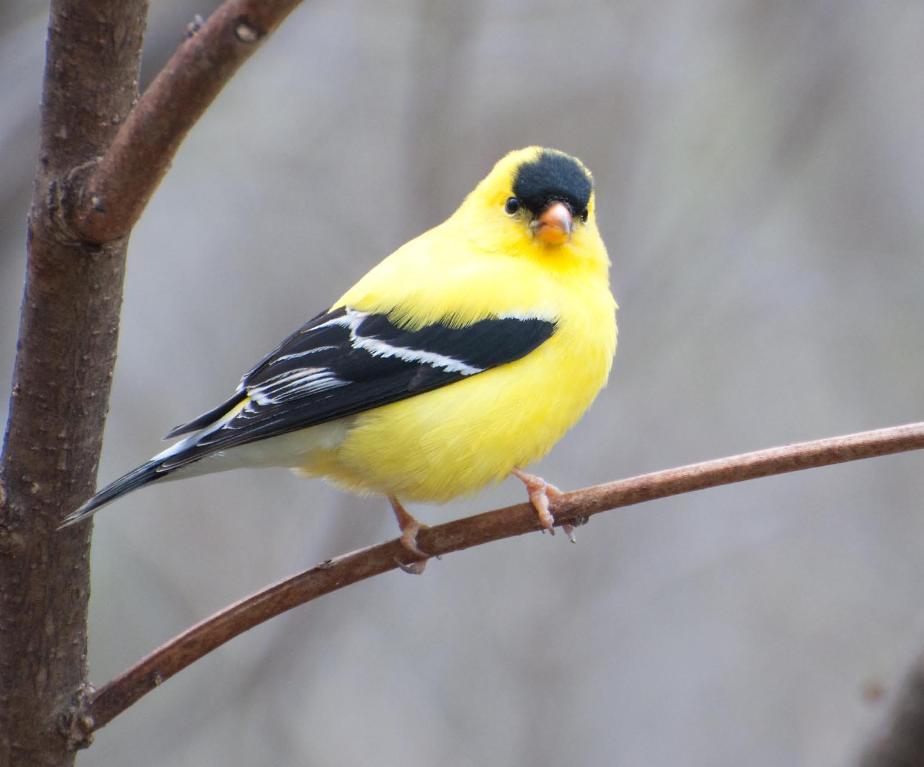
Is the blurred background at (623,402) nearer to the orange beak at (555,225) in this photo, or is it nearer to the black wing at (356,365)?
the orange beak at (555,225)

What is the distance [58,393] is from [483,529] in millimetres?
891

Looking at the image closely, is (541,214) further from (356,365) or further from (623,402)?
(623,402)

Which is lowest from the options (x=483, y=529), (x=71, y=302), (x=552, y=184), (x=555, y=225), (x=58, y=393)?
(x=483, y=529)

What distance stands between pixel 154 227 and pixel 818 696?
16.5ft

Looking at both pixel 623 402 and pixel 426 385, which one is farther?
pixel 623 402

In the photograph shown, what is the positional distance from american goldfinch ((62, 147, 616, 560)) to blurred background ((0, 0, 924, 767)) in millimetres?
1731

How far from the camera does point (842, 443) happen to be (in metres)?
1.92

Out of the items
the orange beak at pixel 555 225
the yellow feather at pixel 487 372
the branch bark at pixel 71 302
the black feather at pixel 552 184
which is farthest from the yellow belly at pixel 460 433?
the branch bark at pixel 71 302

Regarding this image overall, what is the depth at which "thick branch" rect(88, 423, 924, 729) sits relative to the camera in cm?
192

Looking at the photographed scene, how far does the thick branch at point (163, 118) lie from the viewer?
62.2 inches

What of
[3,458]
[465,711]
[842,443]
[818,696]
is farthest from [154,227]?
[842,443]

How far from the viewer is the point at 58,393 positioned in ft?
6.38

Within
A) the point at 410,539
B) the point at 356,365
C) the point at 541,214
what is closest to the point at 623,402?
the point at 541,214

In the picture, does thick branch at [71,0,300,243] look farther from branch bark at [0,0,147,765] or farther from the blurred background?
the blurred background
